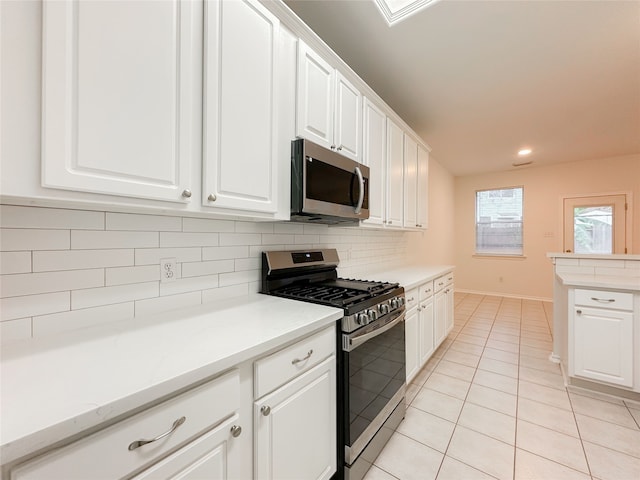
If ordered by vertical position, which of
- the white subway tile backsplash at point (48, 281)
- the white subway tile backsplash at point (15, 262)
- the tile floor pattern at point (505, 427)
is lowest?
the tile floor pattern at point (505, 427)

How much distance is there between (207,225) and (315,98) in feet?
3.19

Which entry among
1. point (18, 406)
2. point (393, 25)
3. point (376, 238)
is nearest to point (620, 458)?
point (376, 238)

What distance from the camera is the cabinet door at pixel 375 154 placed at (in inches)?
86.4

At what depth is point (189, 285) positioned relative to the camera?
1.36 meters

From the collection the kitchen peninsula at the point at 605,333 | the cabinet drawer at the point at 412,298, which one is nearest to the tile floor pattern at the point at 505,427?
the kitchen peninsula at the point at 605,333

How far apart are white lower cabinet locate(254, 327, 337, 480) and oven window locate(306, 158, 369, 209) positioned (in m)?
0.77

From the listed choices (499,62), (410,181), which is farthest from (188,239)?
(499,62)

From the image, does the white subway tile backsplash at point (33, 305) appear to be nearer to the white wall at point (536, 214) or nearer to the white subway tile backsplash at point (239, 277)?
the white subway tile backsplash at point (239, 277)

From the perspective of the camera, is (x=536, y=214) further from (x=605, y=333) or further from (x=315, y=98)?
(x=315, y=98)

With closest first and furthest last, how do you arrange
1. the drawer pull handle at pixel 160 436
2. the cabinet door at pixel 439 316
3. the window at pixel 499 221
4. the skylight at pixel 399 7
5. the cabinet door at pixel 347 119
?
the drawer pull handle at pixel 160 436, the skylight at pixel 399 7, the cabinet door at pixel 347 119, the cabinet door at pixel 439 316, the window at pixel 499 221

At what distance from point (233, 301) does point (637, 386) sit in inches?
118

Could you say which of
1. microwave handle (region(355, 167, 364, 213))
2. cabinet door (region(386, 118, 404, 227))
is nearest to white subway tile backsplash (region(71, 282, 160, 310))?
microwave handle (region(355, 167, 364, 213))

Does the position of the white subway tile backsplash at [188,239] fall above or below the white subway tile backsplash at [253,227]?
below

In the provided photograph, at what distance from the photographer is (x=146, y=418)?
656 mm
